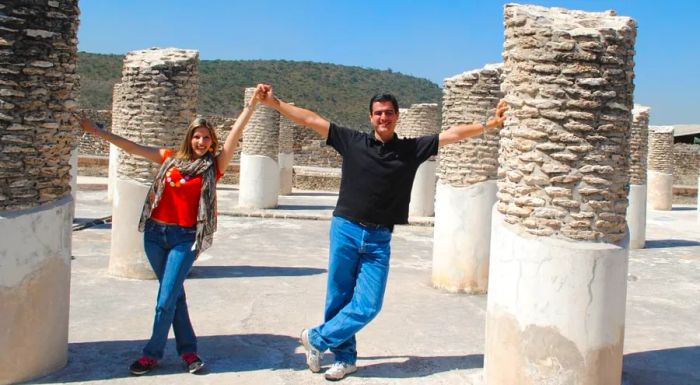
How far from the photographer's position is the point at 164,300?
4645 millimetres

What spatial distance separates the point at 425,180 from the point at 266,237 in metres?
5.64

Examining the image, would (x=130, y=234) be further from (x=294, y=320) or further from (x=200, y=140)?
(x=200, y=140)

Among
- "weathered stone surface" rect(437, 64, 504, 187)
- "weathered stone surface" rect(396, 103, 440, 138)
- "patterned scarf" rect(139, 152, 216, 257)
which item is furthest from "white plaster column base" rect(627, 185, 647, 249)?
"patterned scarf" rect(139, 152, 216, 257)

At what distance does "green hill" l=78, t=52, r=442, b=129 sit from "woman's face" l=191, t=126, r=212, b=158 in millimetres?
41317

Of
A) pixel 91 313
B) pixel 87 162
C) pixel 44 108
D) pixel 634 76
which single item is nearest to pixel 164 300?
pixel 44 108

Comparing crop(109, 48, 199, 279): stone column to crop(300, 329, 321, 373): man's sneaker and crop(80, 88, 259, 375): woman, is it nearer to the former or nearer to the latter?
crop(80, 88, 259, 375): woman

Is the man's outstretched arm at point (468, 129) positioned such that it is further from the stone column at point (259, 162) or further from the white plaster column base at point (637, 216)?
the stone column at point (259, 162)

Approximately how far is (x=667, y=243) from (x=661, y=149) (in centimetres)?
963

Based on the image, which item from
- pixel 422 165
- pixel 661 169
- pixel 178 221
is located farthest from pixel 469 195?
pixel 661 169

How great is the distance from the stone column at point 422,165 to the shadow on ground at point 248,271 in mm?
7443

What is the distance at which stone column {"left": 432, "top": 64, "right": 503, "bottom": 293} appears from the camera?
8.23m

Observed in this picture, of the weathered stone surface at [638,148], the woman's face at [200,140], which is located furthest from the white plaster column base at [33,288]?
the weathered stone surface at [638,148]

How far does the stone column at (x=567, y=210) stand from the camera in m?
4.23

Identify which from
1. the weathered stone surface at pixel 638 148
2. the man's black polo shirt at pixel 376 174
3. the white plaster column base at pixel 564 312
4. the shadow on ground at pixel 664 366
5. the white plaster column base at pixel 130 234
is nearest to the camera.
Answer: the white plaster column base at pixel 564 312
